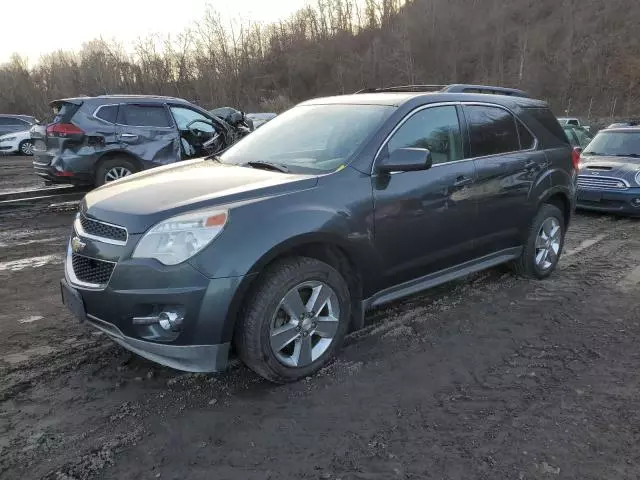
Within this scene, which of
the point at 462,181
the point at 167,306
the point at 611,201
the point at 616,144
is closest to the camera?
the point at 167,306

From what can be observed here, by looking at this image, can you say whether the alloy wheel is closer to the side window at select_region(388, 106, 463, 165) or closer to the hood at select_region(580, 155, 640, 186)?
the side window at select_region(388, 106, 463, 165)

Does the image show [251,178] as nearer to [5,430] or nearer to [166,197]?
[166,197]

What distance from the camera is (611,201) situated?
Answer: 8.64 meters

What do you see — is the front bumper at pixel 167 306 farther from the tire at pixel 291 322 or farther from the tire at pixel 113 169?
the tire at pixel 113 169

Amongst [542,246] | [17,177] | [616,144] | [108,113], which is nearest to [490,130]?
[542,246]

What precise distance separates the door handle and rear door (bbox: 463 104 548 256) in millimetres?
117

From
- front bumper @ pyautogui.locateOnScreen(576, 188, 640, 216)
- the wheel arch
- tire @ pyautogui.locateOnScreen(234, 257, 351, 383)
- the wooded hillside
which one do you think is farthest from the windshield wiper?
the wooded hillside

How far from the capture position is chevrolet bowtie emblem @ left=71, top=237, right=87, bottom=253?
321cm

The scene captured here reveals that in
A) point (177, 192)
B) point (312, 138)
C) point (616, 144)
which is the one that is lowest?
point (616, 144)

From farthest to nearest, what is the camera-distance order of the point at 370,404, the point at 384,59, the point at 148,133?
1. the point at 384,59
2. the point at 148,133
3. the point at 370,404

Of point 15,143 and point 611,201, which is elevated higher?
point 15,143

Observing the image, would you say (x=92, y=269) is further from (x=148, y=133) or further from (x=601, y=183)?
(x=601, y=183)

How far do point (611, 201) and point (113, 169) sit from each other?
8500 millimetres

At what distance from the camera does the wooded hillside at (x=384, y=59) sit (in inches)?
1623
